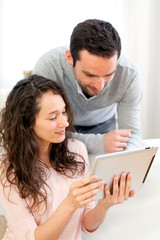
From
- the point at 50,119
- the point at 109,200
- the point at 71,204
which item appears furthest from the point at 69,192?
the point at 50,119

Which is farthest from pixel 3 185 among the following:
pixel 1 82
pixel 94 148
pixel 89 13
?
pixel 89 13

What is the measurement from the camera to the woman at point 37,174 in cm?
112

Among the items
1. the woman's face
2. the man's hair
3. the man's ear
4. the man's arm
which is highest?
the man's hair

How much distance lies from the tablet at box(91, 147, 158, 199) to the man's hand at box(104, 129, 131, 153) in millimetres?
252

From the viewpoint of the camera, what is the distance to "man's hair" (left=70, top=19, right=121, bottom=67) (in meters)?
1.26

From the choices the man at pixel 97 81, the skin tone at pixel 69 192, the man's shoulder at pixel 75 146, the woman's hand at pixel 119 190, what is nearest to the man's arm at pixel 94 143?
the man at pixel 97 81

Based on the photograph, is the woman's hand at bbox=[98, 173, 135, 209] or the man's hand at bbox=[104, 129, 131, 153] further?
the man's hand at bbox=[104, 129, 131, 153]

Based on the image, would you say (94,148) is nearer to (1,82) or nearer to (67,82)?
(67,82)

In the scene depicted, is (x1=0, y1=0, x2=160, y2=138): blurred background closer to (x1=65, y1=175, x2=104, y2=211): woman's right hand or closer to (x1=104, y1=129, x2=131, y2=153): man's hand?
(x1=104, y1=129, x2=131, y2=153): man's hand

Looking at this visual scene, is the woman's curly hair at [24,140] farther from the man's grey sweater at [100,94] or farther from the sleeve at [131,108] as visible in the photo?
the sleeve at [131,108]

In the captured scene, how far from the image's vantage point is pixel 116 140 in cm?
142

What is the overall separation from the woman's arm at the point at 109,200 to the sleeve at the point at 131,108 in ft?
1.66

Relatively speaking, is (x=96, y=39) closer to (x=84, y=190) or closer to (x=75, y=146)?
(x=75, y=146)

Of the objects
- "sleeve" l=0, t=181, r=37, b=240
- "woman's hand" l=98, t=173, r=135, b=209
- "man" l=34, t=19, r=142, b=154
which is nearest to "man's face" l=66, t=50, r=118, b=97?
"man" l=34, t=19, r=142, b=154
